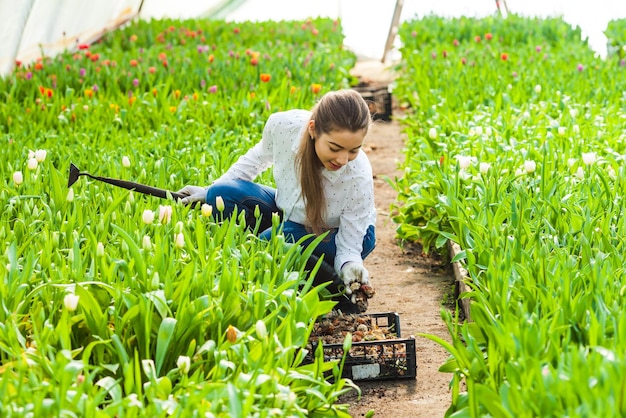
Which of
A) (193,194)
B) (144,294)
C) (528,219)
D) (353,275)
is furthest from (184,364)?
(528,219)

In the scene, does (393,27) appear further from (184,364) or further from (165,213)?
(184,364)

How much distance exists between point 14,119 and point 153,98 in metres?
0.84

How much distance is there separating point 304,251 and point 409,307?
1.07 meters

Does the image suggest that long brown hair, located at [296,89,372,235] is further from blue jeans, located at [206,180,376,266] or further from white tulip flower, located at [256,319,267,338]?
white tulip flower, located at [256,319,267,338]

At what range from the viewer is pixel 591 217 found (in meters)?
3.37

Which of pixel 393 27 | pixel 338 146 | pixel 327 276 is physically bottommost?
pixel 327 276

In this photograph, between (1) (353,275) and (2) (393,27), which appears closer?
(1) (353,275)

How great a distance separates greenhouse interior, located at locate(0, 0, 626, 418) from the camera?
89.4 inches

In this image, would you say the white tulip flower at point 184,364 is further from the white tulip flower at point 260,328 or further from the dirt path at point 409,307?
the dirt path at point 409,307

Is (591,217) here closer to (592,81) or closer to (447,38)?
(592,81)

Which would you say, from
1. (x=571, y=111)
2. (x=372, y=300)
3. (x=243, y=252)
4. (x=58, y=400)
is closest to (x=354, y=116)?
(x=243, y=252)

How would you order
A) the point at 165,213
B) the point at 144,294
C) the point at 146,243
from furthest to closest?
the point at 165,213 < the point at 146,243 < the point at 144,294

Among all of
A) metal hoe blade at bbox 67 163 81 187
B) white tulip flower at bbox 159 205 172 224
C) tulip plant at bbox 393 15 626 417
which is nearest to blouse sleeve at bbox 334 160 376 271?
tulip plant at bbox 393 15 626 417

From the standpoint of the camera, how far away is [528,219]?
3.43m
